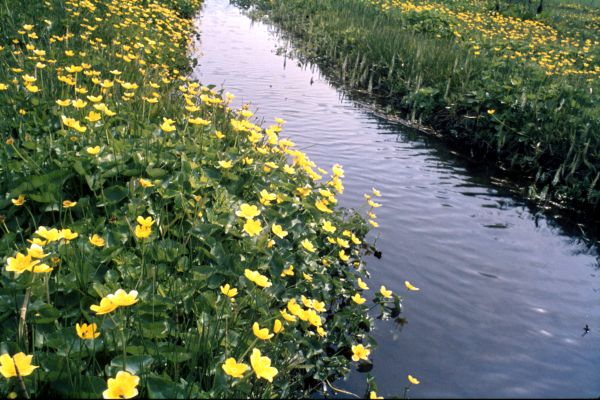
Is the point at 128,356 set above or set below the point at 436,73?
below

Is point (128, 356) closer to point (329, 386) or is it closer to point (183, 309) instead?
point (183, 309)

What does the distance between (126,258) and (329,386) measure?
1.43 metres

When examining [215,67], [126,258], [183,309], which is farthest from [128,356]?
[215,67]

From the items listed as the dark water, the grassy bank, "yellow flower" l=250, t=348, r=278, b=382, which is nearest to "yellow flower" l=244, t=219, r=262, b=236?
"yellow flower" l=250, t=348, r=278, b=382

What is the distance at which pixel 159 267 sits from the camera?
8.65ft

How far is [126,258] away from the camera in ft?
8.55

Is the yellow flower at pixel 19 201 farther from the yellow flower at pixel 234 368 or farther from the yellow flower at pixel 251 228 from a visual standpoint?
the yellow flower at pixel 234 368

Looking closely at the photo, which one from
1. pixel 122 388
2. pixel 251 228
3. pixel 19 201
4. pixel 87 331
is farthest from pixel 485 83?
pixel 122 388

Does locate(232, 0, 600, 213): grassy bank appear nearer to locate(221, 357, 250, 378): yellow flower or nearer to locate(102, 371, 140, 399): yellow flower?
locate(221, 357, 250, 378): yellow flower

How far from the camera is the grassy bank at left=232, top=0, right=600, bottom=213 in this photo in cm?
668

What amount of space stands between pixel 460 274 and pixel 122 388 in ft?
11.7

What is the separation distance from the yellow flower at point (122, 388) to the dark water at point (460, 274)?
5.91ft

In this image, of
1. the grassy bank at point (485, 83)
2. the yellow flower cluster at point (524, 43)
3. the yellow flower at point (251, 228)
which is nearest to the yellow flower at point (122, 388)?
the yellow flower at point (251, 228)

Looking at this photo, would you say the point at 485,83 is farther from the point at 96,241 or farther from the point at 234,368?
the point at 234,368
